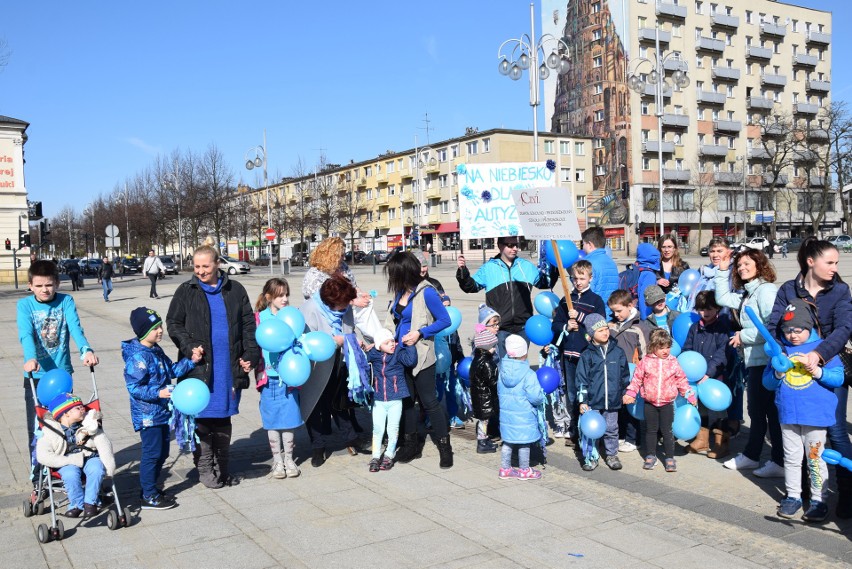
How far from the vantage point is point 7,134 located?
51.8 metres

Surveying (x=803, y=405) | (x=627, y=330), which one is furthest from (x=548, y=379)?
(x=803, y=405)

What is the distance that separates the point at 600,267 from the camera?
7340mm

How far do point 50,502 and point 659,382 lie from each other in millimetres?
4617

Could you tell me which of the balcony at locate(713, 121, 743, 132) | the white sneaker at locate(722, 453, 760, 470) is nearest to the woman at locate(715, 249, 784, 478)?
the white sneaker at locate(722, 453, 760, 470)

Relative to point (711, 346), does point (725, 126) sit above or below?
above

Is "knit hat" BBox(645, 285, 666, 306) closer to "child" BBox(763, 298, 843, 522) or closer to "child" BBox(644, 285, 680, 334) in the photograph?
"child" BBox(644, 285, 680, 334)

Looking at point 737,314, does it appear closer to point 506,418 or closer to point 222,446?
point 506,418

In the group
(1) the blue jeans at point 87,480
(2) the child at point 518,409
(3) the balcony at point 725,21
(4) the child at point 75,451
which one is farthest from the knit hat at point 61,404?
(3) the balcony at point 725,21

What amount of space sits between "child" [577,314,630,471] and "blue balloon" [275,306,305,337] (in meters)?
2.38

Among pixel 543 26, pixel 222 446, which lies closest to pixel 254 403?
pixel 222 446

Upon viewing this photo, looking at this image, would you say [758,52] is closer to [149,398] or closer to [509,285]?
[509,285]

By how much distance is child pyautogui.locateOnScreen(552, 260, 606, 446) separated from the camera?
678 centimetres

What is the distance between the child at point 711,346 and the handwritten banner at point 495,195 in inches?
98.1

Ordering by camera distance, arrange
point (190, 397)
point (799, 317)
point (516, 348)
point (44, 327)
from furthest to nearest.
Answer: point (516, 348) < point (44, 327) < point (190, 397) < point (799, 317)
